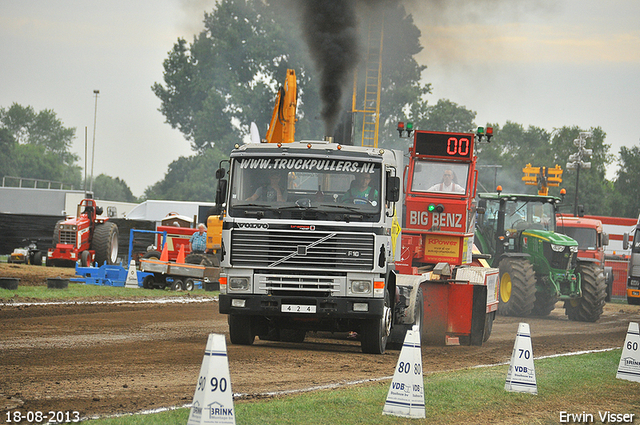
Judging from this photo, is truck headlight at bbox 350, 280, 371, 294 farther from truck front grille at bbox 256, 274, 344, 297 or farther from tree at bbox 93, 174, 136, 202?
tree at bbox 93, 174, 136, 202

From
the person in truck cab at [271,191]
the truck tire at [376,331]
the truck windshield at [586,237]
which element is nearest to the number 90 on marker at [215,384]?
the person in truck cab at [271,191]

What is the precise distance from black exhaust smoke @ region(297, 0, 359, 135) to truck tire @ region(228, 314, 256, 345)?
414 inches

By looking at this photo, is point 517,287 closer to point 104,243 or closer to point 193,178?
point 104,243

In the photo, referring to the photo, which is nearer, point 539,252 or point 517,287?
point 517,287

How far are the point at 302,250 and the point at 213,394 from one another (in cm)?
592

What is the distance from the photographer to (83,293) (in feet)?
72.2

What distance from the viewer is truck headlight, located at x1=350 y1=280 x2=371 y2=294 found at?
1170 centimetres

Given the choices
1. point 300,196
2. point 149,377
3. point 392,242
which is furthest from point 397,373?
point 392,242

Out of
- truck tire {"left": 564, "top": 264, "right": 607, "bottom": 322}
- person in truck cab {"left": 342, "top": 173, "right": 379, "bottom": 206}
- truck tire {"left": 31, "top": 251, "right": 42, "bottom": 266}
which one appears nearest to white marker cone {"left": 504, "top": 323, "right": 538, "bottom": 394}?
person in truck cab {"left": 342, "top": 173, "right": 379, "bottom": 206}

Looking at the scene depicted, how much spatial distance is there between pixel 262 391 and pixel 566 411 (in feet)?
10.7

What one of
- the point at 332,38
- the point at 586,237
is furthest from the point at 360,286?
the point at 586,237

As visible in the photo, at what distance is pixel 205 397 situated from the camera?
5.70m

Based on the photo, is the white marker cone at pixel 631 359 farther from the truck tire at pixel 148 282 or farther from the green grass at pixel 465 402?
the truck tire at pixel 148 282

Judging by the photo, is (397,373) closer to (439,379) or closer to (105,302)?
(439,379)
